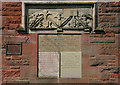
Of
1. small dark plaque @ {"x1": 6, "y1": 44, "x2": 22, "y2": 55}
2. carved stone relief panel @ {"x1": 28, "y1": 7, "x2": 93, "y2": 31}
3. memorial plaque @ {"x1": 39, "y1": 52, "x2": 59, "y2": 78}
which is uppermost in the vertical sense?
carved stone relief panel @ {"x1": 28, "y1": 7, "x2": 93, "y2": 31}

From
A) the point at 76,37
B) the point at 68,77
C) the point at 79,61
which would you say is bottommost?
the point at 68,77

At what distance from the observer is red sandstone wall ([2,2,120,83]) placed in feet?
14.0

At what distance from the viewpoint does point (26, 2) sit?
4.18 m

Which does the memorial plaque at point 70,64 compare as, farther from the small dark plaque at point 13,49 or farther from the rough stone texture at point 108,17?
the small dark plaque at point 13,49

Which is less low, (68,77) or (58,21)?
(58,21)

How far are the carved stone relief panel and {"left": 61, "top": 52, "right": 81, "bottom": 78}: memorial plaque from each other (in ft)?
4.04

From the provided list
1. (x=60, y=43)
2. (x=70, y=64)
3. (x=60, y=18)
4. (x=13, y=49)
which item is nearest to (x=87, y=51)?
(x=70, y=64)

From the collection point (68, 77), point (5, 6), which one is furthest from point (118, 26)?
point (5, 6)

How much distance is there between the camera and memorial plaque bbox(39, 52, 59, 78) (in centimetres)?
430

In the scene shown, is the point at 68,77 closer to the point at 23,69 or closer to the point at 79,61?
the point at 79,61

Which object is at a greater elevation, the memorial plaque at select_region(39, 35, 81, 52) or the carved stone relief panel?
the carved stone relief panel

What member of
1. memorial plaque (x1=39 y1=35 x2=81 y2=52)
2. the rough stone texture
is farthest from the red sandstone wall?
memorial plaque (x1=39 y1=35 x2=81 y2=52)

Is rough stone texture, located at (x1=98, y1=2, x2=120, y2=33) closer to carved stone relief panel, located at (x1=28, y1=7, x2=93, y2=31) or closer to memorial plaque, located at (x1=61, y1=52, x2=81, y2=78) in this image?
carved stone relief panel, located at (x1=28, y1=7, x2=93, y2=31)

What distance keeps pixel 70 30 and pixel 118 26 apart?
2179 mm
